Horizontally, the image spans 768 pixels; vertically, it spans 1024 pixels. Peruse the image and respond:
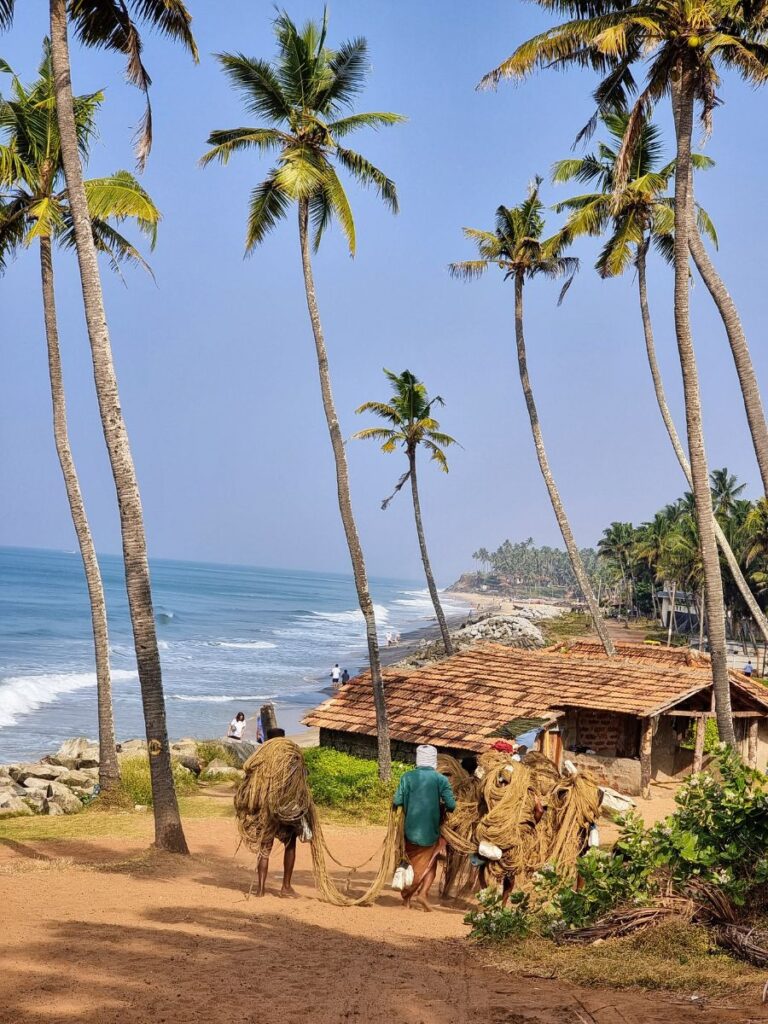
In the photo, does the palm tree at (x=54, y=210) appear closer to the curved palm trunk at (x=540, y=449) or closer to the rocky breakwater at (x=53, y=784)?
the rocky breakwater at (x=53, y=784)

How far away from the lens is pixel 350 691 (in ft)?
65.3

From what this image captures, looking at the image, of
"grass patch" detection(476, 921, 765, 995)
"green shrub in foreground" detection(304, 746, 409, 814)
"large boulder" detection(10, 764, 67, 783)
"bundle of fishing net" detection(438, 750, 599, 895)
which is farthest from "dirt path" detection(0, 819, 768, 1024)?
"large boulder" detection(10, 764, 67, 783)

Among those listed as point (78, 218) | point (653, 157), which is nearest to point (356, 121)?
point (78, 218)

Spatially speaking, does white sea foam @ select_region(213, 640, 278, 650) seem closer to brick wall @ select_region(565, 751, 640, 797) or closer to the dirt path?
brick wall @ select_region(565, 751, 640, 797)

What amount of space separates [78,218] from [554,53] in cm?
836

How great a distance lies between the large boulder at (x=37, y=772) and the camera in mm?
18547

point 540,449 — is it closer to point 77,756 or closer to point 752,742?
point 752,742

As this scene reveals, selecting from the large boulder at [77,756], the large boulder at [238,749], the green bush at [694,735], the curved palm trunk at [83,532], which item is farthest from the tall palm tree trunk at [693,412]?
the large boulder at [77,756]

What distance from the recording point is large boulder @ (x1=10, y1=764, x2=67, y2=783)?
60.8 feet

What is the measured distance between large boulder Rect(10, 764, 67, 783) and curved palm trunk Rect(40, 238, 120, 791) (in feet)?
11.2

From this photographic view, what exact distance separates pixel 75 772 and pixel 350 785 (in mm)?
6218

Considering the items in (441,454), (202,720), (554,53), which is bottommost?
(202,720)

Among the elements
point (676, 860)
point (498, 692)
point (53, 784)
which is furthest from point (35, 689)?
point (676, 860)

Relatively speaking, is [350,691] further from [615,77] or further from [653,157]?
[653,157]
